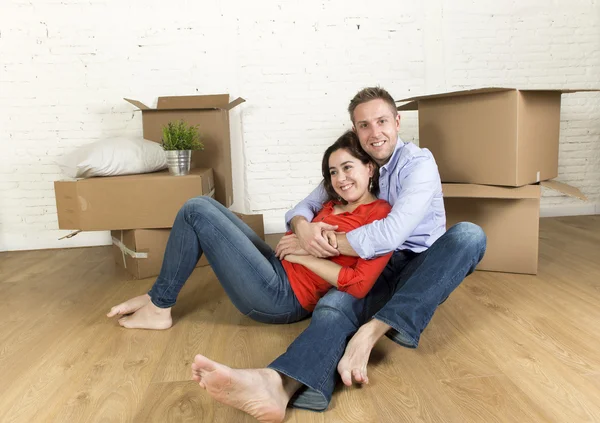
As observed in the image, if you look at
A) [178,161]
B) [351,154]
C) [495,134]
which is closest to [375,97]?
[351,154]

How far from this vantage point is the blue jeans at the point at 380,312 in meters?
1.19

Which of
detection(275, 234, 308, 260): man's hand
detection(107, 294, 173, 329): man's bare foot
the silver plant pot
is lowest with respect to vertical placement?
detection(107, 294, 173, 329): man's bare foot

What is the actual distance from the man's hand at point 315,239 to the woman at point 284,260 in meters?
0.03

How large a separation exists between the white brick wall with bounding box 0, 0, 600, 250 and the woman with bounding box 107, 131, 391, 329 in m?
1.82

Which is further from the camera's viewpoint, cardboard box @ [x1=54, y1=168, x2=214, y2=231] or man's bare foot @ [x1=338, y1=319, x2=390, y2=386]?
cardboard box @ [x1=54, y1=168, x2=214, y2=231]

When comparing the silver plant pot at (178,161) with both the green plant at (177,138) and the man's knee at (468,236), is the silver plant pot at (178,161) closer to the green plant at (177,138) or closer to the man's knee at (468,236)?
the green plant at (177,138)

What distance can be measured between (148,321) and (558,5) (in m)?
3.29

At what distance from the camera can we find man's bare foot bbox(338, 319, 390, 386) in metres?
1.23

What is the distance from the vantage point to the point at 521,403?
119 centimetres

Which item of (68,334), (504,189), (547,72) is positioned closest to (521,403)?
(504,189)

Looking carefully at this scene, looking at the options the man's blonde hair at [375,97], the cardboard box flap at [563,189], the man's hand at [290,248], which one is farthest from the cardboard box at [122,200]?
the cardboard box flap at [563,189]

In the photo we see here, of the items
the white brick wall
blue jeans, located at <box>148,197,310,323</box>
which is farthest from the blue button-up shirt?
the white brick wall

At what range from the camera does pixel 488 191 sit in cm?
215

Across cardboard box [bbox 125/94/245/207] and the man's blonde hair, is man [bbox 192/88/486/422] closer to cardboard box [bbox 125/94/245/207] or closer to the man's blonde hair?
the man's blonde hair
